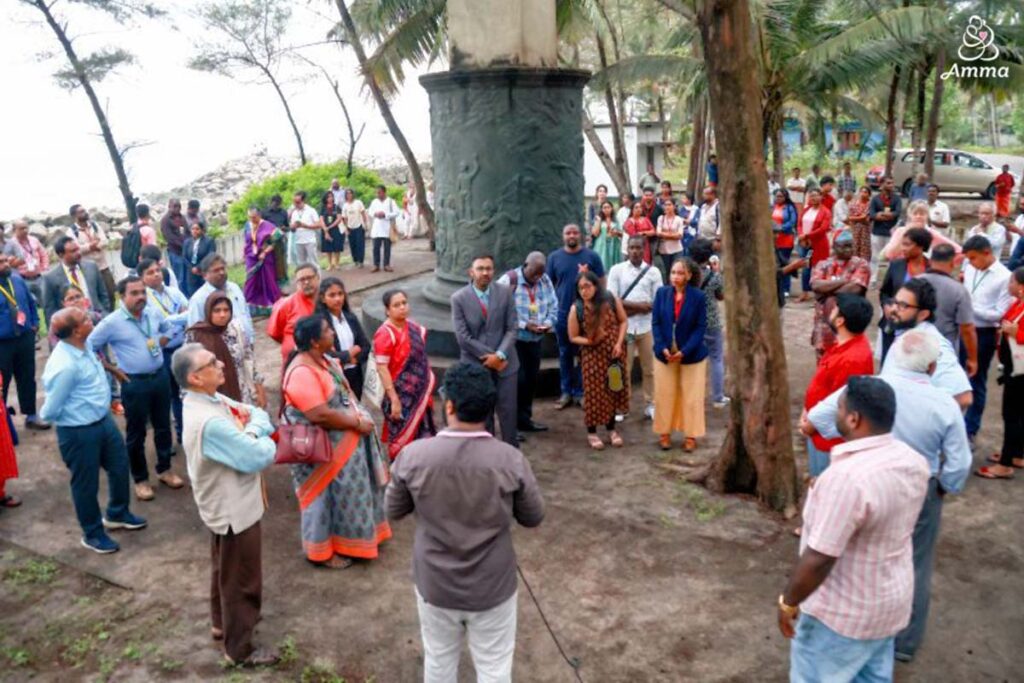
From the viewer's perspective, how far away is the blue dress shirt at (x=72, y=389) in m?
5.02

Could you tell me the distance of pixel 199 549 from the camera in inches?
213

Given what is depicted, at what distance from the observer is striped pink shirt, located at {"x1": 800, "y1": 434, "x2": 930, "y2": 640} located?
281 centimetres

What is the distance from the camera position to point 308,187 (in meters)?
20.4

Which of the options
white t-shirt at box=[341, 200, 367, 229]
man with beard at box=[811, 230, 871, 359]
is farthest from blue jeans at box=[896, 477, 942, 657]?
white t-shirt at box=[341, 200, 367, 229]

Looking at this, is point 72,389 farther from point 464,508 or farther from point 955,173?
point 955,173

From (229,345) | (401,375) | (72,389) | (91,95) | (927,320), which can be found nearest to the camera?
(927,320)

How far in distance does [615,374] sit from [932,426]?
3.33 m

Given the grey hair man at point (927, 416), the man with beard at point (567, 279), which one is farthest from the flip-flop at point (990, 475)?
the man with beard at point (567, 279)

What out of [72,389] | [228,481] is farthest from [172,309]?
[228,481]

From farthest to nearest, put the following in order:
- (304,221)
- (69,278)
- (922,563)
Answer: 1. (304,221)
2. (69,278)
3. (922,563)

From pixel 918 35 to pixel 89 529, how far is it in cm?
1471

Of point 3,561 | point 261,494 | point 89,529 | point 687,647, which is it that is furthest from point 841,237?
point 3,561

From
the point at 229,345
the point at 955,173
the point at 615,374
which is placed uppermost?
the point at 955,173

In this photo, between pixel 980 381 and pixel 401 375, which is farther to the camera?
pixel 980 381
